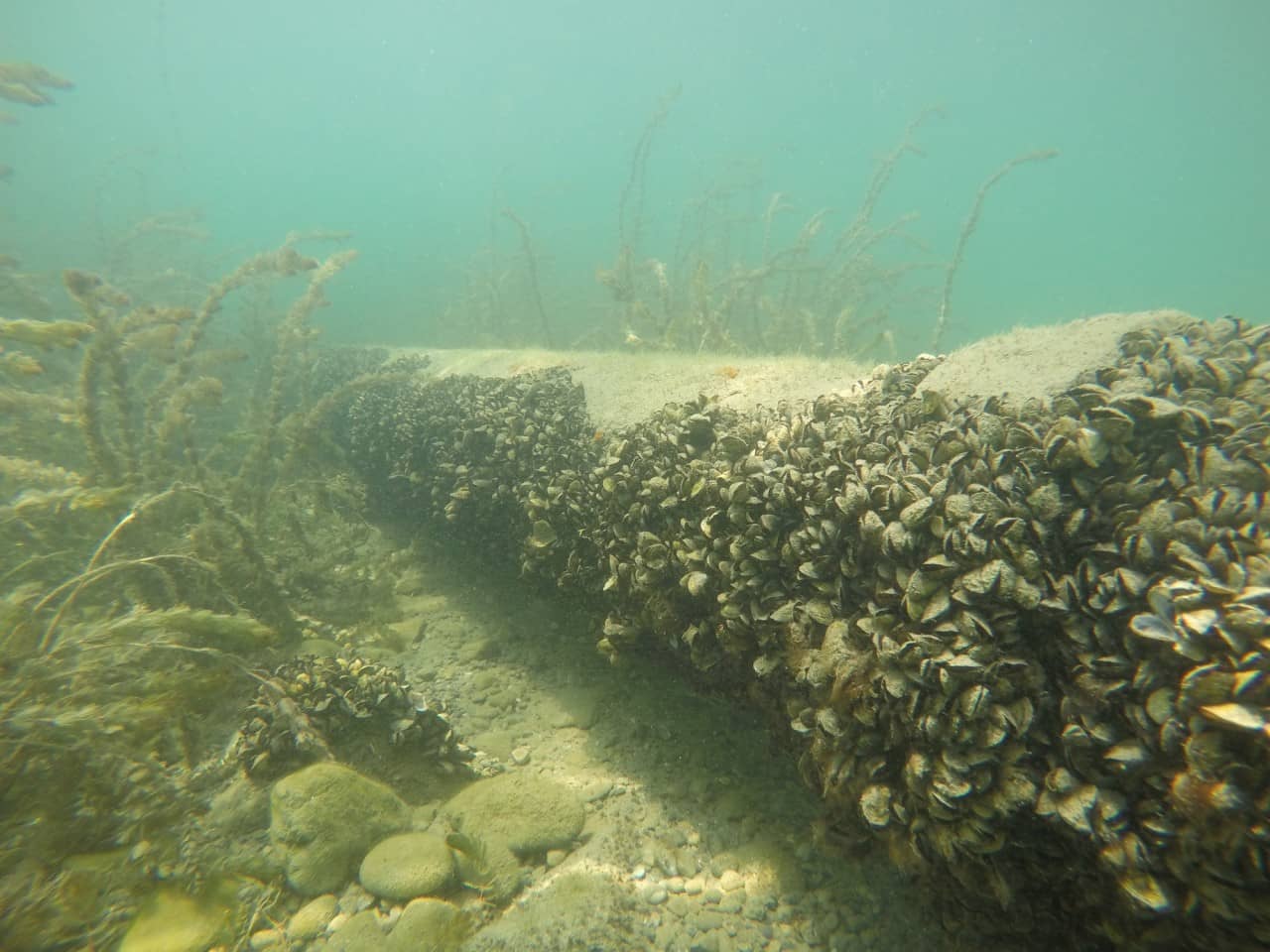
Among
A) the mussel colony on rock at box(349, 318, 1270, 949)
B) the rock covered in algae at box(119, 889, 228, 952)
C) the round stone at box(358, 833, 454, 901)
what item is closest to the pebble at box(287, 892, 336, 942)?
the round stone at box(358, 833, 454, 901)

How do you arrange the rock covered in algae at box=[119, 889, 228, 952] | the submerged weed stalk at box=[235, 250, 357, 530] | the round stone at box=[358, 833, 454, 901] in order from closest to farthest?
the rock covered in algae at box=[119, 889, 228, 952], the round stone at box=[358, 833, 454, 901], the submerged weed stalk at box=[235, 250, 357, 530]

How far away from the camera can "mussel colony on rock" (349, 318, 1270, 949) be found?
1.57m

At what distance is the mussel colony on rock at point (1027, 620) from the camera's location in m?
1.57

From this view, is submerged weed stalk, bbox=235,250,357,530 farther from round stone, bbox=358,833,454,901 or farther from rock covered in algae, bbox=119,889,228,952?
round stone, bbox=358,833,454,901

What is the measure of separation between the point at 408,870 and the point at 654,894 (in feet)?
3.84

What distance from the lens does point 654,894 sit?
2.72 metres

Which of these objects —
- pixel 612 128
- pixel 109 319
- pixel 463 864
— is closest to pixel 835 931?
pixel 463 864

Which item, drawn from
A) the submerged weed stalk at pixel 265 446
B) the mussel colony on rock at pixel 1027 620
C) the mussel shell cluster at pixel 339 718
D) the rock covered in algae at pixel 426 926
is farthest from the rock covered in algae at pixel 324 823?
the submerged weed stalk at pixel 265 446

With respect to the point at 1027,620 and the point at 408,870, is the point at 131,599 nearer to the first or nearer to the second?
the point at 408,870

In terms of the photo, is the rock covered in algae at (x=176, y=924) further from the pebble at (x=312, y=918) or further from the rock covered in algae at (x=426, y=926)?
the rock covered in algae at (x=426, y=926)

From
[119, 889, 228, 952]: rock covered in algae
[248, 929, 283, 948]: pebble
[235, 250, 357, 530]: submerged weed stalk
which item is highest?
[235, 250, 357, 530]: submerged weed stalk

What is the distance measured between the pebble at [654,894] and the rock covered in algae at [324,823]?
129 cm

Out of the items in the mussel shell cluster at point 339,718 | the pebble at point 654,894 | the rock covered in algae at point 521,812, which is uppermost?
the mussel shell cluster at point 339,718

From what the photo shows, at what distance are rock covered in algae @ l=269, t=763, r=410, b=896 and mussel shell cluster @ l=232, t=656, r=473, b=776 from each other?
29cm
